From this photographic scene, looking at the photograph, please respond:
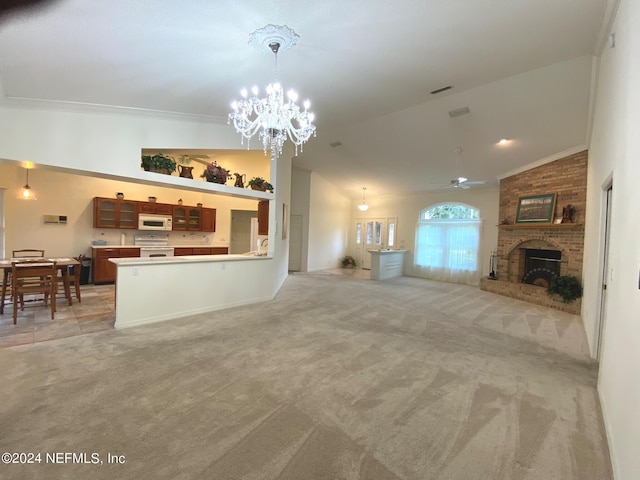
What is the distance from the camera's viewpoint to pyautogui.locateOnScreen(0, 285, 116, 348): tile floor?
11.4 feet

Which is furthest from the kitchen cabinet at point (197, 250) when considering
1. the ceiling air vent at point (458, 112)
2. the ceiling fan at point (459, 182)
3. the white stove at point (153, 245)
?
the ceiling air vent at point (458, 112)

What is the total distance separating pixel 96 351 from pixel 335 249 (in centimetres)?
838

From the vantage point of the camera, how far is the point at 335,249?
1088cm

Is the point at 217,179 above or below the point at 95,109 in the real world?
below

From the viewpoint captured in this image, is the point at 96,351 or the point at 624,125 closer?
the point at 624,125

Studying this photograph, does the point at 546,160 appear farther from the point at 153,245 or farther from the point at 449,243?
the point at 153,245

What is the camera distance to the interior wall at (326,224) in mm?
9722

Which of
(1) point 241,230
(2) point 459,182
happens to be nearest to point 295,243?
(1) point 241,230

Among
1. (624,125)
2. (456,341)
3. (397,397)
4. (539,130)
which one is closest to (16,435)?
(397,397)

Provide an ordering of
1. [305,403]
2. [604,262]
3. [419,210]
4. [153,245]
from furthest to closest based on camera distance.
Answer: [419,210] → [153,245] → [604,262] → [305,403]

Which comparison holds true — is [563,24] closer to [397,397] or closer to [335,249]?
[397,397]

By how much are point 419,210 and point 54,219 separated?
949cm

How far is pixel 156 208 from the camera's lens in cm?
729

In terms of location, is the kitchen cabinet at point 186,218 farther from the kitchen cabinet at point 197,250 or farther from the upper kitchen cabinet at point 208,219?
the kitchen cabinet at point 197,250
